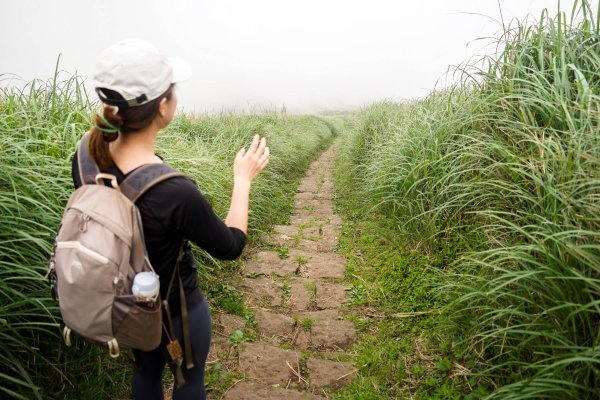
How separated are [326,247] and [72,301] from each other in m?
3.49

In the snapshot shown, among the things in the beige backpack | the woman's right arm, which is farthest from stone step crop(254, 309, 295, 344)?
the beige backpack

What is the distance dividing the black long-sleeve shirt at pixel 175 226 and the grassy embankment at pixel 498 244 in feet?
4.48

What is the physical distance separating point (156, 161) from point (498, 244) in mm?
2226

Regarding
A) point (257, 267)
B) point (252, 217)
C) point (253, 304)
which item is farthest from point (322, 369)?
point (252, 217)

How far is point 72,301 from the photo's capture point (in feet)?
4.23

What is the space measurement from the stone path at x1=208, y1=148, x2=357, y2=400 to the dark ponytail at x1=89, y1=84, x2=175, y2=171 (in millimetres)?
1702

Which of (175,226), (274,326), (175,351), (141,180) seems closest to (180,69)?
(141,180)

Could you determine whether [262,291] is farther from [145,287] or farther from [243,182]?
[145,287]

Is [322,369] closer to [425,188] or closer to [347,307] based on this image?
[347,307]

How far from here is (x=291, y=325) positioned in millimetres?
3119

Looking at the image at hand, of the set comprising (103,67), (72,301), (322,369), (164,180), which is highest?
A: (103,67)

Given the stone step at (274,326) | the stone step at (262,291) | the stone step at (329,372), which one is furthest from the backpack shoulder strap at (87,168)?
the stone step at (262,291)

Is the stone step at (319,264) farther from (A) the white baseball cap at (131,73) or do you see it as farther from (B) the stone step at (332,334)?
(A) the white baseball cap at (131,73)

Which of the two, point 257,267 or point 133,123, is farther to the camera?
point 257,267
